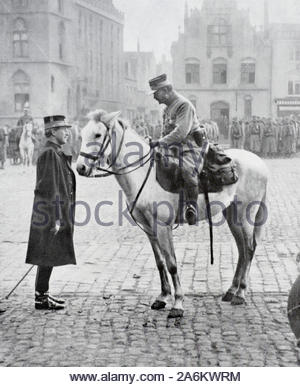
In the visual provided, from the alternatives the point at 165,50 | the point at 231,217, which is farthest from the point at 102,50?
the point at 231,217

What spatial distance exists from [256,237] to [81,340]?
257 cm

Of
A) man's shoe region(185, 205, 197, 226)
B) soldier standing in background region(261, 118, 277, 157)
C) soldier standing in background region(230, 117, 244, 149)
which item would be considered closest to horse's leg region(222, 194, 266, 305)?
→ man's shoe region(185, 205, 197, 226)

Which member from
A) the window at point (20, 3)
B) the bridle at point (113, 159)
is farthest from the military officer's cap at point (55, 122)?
the window at point (20, 3)

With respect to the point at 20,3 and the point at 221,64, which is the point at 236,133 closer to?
the point at 221,64

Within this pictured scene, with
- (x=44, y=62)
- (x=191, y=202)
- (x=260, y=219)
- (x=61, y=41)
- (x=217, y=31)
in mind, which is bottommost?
(x=260, y=219)

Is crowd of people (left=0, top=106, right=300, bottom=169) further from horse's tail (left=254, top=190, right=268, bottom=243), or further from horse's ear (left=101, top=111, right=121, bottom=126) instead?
horse's ear (left=101, top=111, right=121, bottom=126)

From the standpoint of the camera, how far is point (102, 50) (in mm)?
25656

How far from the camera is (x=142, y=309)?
632 cm

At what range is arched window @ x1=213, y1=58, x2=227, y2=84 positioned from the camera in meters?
19.5

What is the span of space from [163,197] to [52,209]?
1126mm

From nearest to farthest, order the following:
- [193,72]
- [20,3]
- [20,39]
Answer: [193,72]
[20,3]
[20,39]

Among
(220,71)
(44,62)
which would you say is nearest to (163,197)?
(220,71)

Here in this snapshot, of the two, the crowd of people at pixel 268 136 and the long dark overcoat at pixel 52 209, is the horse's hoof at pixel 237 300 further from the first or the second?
the crowd of people at pixel 268 136
